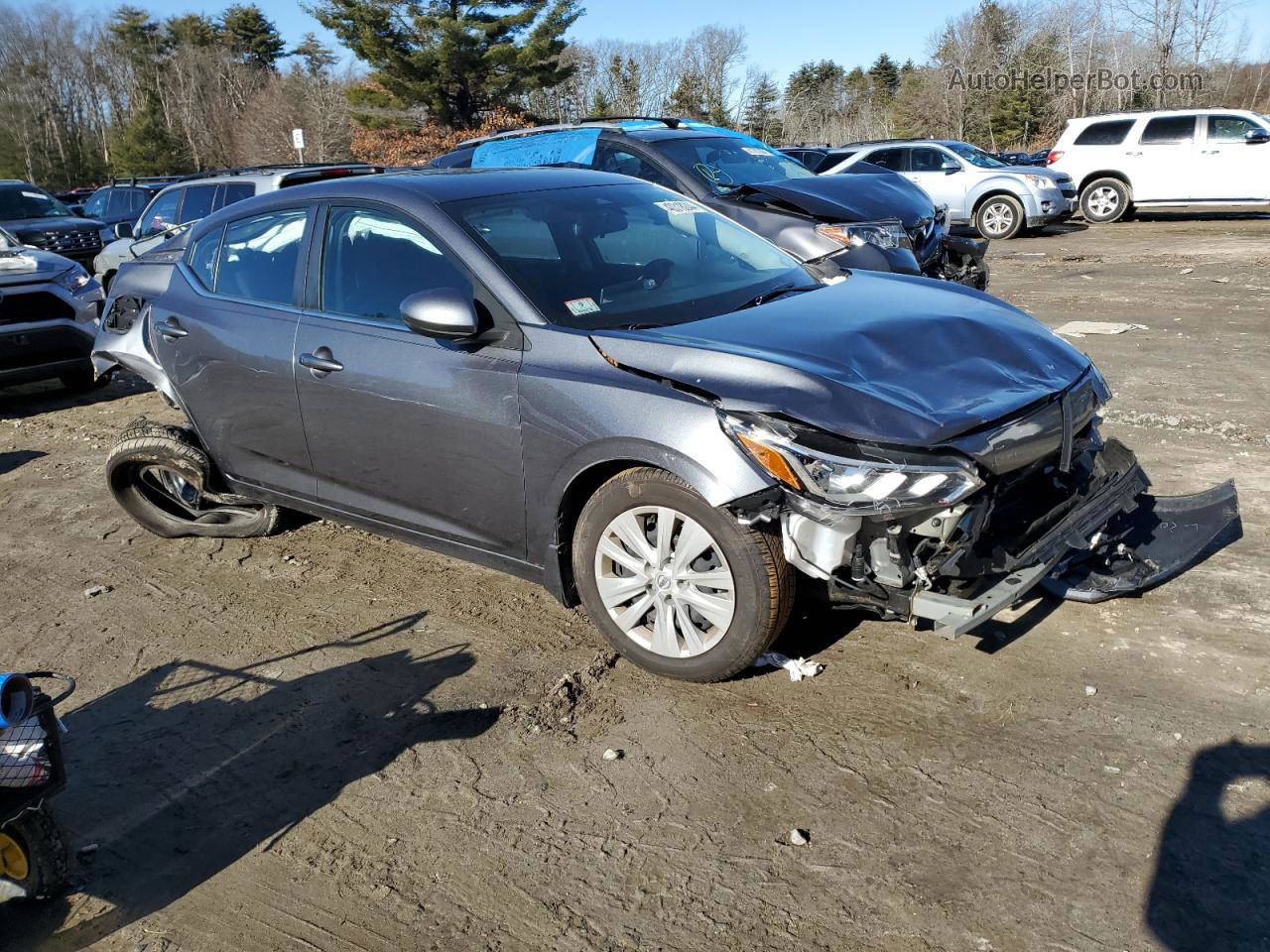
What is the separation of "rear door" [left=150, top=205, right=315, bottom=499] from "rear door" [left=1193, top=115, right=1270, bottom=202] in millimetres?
17954

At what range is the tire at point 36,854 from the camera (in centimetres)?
277

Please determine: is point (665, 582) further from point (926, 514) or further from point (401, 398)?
point (401, 398)

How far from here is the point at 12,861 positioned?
2.77 metres

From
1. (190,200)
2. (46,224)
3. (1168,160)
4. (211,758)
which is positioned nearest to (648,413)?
(211,758)

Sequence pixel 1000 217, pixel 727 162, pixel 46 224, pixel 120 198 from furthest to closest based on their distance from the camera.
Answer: pixel 120 198 < pixel 1000 217 < pixel 46 224 < pixel 727 162

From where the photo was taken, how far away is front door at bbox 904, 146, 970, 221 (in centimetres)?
1759

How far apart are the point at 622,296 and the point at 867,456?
4.35 feet

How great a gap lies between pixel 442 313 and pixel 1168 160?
1829cm

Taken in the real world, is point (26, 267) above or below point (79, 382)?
above

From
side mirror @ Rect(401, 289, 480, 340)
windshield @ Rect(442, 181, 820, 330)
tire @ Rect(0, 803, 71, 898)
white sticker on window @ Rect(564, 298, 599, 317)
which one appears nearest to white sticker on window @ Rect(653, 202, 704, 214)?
windshield @ Rect(442, 181, 820, 330)

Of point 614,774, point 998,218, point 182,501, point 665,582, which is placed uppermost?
point 998,218

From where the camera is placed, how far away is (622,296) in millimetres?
4102

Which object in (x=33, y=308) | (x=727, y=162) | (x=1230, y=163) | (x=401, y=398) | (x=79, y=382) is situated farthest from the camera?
(x=1230, y=163)

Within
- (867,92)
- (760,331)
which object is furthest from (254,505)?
(867,92)
